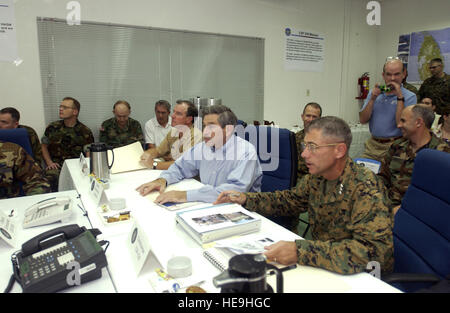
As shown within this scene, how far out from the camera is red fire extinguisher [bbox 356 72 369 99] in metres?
5.68

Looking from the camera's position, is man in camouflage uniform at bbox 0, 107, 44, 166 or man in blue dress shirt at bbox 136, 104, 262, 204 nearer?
man in blue dress shirt at bbox 136, 104, 262, 204

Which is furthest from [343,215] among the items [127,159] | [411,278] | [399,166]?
[127,159]

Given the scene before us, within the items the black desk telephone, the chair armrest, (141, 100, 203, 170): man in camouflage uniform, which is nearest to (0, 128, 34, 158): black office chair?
(141, 100, 203, 170): man in camouflage uniform

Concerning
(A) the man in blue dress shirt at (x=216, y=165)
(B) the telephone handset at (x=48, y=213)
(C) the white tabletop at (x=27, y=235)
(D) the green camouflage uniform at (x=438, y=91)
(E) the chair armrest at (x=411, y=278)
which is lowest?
(E) the chair armrest at (x=411, y=278)

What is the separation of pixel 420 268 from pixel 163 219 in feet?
3.57

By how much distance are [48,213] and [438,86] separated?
504 centimetres

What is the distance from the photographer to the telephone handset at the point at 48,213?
4.66 feet

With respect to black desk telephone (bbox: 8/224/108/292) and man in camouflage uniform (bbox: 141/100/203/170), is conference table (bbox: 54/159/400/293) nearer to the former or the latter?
black desk telephone (bbox: 8/224/108/292)

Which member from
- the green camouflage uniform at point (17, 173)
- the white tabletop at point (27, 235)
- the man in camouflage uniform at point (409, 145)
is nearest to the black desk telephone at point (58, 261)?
the white tabletop at point (27, 235)

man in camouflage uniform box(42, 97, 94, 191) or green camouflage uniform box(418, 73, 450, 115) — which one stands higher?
green camouflage uniform box(418, 73, 450, 115)

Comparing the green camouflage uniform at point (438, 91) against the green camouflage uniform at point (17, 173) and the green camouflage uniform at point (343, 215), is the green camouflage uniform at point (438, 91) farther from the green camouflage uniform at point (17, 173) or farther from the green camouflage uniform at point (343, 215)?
the green camouflage uniform at point (17, 173)

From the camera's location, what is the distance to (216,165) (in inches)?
80.5

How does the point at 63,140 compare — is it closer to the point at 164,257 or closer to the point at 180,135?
the point at 180,135

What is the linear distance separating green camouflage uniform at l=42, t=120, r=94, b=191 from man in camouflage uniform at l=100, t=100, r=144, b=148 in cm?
25
